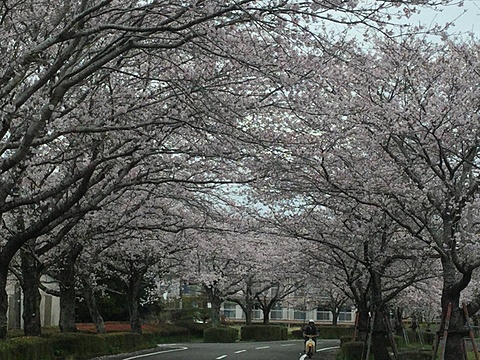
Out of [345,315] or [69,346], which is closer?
[69,346]

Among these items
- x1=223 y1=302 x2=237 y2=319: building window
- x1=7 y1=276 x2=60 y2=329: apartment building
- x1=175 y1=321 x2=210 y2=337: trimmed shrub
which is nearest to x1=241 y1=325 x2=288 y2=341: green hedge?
x1=175 y1=321 x2=210 y2=337: trimmed shrub

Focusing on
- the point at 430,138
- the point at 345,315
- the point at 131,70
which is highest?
→ the point at 131,70

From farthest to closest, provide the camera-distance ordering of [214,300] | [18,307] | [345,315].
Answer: [345,315] < [214,300] < [18,307]

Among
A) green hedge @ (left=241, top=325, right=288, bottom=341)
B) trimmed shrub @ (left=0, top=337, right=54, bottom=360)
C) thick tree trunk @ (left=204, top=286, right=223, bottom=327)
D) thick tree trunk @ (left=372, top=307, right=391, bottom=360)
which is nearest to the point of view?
trimmed shrub @ (left=0, top=337, right=54, bottom=360)

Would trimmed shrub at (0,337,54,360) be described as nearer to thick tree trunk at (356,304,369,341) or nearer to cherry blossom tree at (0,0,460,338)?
cherry blossom tree at (0,0,460,338)

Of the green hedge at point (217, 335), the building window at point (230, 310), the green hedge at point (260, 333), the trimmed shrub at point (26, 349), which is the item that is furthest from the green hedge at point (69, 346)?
the building window at point (230, 310)

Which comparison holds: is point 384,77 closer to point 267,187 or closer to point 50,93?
point 267,187

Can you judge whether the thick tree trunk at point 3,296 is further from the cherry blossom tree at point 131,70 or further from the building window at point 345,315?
the building window at point 345,315

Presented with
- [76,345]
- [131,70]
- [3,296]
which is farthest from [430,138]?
[76,345]

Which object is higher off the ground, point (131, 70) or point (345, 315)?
point (131, 70)

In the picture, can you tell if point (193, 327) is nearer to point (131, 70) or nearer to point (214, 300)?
point (214, 300)

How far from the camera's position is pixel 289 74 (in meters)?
8.83

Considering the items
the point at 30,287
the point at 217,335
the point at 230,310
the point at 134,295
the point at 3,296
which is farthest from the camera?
the point at 230,310

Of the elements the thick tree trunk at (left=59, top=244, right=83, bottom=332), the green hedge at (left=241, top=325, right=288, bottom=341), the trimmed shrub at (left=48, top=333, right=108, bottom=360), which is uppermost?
the thick tree trunk at (left=59, top=244, right=83, bottom=332)
